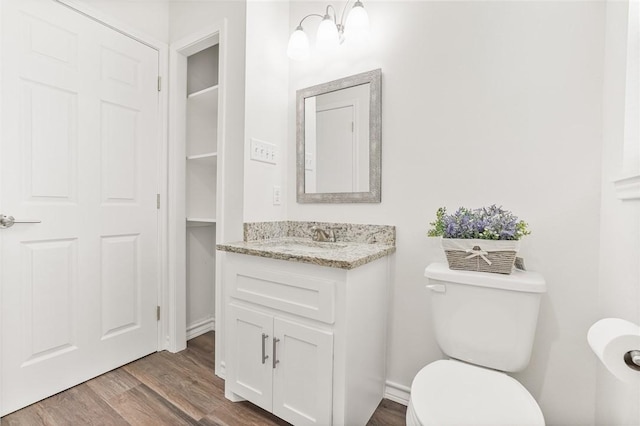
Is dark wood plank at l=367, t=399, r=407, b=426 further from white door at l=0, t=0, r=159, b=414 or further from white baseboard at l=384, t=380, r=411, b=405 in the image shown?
white door at l=0, t=0, r=159, b=414

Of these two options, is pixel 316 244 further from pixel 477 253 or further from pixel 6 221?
A: pixel 6 221

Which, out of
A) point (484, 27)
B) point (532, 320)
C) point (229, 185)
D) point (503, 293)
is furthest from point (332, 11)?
point (532, 320)

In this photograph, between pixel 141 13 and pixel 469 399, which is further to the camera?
pixel 141 13

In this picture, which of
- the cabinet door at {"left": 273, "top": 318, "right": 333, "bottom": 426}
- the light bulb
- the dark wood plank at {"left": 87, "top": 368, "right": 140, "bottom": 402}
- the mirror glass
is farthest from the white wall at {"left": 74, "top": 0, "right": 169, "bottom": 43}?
the dark wood plank at {"left": 87, "top": 368, "right": 140, "bottom": 402}

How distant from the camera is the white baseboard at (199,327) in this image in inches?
87.4

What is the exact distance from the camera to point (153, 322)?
1.95m

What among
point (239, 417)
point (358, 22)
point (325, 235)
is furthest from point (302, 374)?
point (358, 22)

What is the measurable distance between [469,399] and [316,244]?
954mm

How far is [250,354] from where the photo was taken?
4.52ft

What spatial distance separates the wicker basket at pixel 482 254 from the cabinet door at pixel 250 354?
2.67 ft

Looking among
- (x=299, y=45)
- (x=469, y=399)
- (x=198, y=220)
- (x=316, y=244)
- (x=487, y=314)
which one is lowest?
(x=469, y=399)

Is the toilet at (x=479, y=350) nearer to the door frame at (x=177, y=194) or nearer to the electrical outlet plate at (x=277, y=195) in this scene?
the electrical outlet plate at (x=277, y=195)

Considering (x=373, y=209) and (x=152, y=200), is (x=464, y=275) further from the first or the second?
(x=152, y=200)

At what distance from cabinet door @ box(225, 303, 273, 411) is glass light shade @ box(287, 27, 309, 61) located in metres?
1.40
